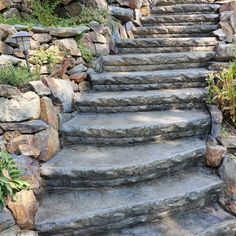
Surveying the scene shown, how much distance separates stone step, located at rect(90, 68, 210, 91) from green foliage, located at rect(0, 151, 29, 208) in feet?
5.89

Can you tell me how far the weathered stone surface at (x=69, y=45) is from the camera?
11.9ft

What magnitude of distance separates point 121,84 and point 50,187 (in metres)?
1.71

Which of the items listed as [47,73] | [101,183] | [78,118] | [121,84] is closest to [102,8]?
[121,84]

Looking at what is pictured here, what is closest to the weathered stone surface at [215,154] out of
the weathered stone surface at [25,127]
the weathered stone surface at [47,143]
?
the weathered stone surface at [47,143]

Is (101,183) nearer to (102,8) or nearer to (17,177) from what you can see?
(17,177)

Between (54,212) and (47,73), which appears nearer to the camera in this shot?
A: (54,212)

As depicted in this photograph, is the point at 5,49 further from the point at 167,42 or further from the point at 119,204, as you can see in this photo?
the point at 167,42

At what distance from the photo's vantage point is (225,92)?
322 centimetres

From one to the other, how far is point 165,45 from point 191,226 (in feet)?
9.76

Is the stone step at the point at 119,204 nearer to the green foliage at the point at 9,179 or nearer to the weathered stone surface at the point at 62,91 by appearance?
the green foliage at the point at 9,179

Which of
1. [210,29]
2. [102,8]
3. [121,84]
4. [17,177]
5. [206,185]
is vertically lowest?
[206,185]

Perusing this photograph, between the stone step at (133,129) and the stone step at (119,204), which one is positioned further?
the stone step at (133,129)

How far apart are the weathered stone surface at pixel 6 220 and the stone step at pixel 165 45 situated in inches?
125

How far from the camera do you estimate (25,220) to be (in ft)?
7.56
